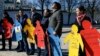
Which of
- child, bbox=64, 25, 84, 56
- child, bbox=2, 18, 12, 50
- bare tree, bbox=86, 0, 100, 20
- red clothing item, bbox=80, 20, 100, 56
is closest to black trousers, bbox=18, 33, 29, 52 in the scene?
child, bbox=2, 18, 12, 50

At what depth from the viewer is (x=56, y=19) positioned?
11.5 metres

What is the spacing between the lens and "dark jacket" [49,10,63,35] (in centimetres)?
1130

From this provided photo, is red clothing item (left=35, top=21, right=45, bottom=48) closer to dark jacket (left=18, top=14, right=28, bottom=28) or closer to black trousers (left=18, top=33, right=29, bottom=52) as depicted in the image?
black trousers (left=18, top=33, right=29, bottom=52)

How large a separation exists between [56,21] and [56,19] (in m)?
0.10

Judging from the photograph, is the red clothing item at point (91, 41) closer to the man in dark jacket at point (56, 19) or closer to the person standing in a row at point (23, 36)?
the man in dark jacket at point (56, 19)

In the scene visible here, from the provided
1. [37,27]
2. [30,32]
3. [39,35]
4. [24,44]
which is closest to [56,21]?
[39,35]

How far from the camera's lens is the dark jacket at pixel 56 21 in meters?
11.3

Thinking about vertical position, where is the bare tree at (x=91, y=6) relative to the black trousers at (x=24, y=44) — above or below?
below

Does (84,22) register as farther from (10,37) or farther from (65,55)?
(10,37)

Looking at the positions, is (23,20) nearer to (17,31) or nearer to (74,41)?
(17,31)

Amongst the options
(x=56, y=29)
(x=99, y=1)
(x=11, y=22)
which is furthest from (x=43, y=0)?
(x=56, y=29)

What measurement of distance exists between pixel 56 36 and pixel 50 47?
1.35 ft

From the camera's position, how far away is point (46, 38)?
11.4 metres

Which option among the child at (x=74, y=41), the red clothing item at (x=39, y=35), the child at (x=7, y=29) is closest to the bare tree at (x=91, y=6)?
the child at (x=7, y=29)
